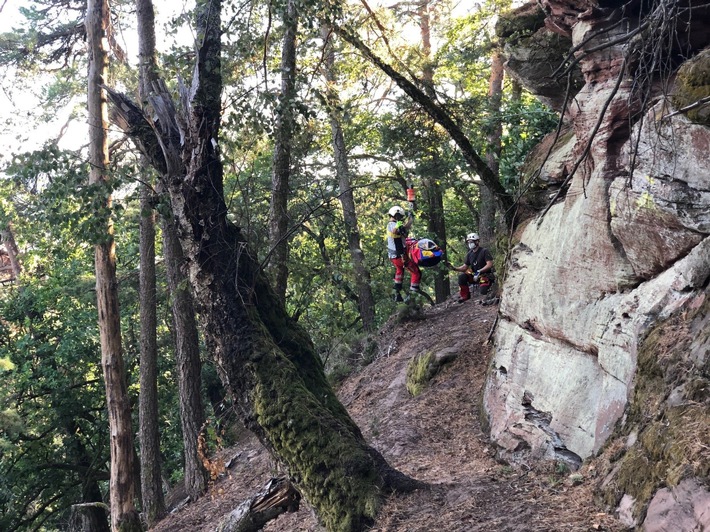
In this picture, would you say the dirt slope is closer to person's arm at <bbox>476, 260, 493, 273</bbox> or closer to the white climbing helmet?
person's arm at <bbox>476, 260, 493, 273</bbox>

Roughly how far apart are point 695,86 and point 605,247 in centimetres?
176

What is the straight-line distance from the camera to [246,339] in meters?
6.01

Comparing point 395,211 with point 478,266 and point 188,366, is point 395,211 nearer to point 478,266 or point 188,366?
point 478,266

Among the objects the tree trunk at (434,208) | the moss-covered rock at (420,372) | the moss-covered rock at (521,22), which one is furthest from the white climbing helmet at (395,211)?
the moss-covered rock at (521,22)

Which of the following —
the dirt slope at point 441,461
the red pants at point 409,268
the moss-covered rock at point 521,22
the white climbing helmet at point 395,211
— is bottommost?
the dirt slope at point 441,461

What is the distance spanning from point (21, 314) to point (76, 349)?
2.42 m

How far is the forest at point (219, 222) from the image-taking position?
6.06 metres

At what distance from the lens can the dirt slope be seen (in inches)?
203

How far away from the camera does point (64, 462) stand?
18.1m

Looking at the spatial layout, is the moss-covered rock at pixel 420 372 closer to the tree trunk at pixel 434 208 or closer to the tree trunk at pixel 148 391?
the tree trunk at pixel 148 391

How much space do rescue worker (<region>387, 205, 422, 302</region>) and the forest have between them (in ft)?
2.37

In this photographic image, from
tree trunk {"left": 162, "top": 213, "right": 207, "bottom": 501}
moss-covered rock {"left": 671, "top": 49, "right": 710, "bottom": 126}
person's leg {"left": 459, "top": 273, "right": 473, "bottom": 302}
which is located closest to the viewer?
moss-covered rock {"left": 671, "top": 49, "right": 710, "bottom": 126}

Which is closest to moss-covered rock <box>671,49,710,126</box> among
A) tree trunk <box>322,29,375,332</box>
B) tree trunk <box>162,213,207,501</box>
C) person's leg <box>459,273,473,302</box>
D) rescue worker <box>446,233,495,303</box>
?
rescue worker <box>446,233,495,303</box>

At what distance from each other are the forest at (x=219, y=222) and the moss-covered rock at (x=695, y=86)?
9.77 feet
